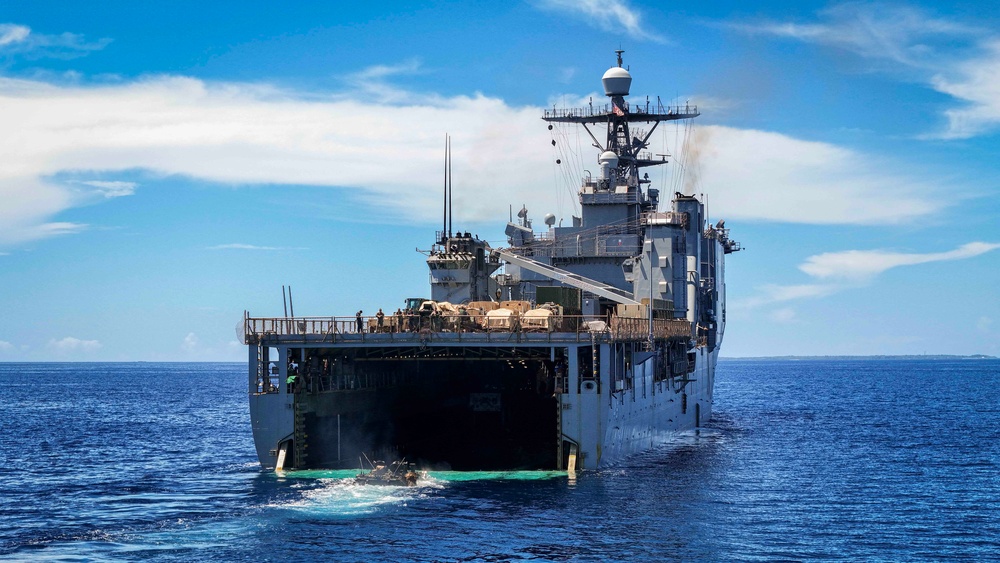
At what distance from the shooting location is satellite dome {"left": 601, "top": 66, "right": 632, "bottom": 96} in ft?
249

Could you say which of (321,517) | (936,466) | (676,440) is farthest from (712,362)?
(321,517)

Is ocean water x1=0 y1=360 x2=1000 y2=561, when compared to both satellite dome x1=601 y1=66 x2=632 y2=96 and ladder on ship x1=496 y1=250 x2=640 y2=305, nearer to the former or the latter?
ladder on ship x1=496 y1=250 x2=640 y2=305

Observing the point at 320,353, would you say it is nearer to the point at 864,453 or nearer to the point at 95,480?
the point at 95,480

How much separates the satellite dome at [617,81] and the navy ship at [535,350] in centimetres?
9

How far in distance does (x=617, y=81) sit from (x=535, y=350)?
3380cm

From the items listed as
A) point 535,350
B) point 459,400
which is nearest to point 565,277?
point 459,400

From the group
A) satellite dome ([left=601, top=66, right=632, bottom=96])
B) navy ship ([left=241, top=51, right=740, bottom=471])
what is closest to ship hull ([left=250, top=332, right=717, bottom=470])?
navy ship ([left=241, top=51, right=740, bottom=471])

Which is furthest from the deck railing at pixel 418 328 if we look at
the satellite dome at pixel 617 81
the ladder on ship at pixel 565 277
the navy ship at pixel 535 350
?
the satellite dome at pixel 617 81

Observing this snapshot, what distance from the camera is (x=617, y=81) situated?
249ft

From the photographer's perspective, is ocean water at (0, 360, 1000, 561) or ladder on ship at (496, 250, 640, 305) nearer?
ocean water at (0, 360, 1000, 561)

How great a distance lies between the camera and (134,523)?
115 feet

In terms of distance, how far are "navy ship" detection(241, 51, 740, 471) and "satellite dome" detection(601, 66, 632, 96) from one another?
9 centimetres

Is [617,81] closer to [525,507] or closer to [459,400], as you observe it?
[459,400]

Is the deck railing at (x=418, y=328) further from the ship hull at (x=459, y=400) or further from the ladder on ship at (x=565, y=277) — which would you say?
the ladder on ship at (x=565, y=277)
